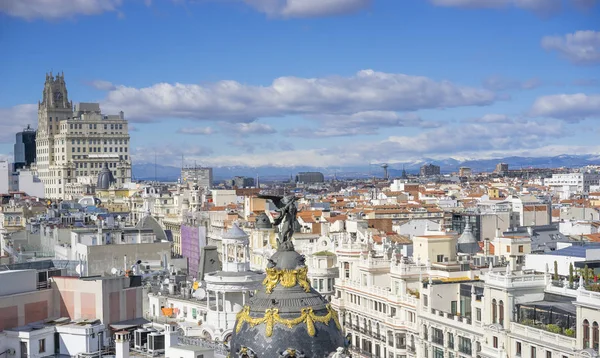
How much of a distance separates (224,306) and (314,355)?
47.5 m

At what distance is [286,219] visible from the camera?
25219 millimetres

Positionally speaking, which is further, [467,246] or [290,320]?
[467,246]

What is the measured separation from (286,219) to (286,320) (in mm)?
2970

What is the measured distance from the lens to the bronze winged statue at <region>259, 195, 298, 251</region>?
24.8 meters

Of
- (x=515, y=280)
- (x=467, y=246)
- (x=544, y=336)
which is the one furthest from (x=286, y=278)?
(x=467, y=246)

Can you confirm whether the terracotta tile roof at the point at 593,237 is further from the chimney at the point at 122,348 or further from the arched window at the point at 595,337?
the chimney at the point at 122,348

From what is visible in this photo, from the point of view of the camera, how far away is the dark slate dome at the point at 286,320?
23375mm

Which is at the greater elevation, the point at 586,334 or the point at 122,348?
the point at 122,348

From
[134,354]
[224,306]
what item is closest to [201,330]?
[224,306]

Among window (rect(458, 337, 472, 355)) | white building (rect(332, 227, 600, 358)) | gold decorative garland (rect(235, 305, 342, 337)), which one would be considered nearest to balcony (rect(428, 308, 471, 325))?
white building (rect(332, 227, 600, 358))

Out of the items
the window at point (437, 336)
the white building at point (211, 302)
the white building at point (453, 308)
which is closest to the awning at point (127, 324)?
the white building at point (211, 302)

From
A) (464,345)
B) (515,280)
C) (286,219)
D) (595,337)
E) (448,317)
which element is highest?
(286,219)

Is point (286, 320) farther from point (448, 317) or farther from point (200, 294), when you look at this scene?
point (200, 294)

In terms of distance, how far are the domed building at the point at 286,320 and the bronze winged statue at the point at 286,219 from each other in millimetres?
72
